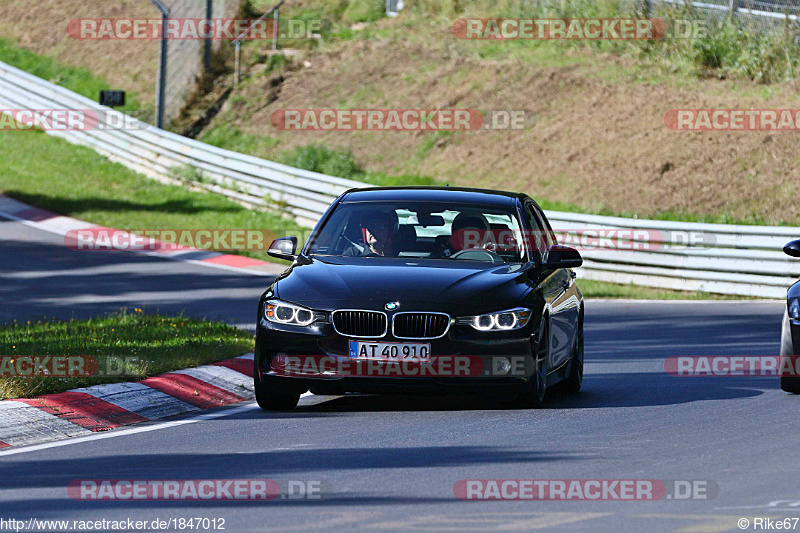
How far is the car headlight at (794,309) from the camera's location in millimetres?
10391

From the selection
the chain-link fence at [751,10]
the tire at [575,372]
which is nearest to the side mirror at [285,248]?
the tire at [575,372]

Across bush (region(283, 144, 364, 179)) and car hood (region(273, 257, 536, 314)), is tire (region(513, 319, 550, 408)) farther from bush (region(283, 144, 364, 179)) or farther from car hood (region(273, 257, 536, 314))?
bush (region(283, 144, 364, 179))

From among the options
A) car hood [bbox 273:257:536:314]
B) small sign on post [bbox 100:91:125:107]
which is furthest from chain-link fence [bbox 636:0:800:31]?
car hood [bbox 273:257:536:314]

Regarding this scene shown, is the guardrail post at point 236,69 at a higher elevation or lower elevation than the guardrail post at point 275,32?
lower

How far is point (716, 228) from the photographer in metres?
21.0

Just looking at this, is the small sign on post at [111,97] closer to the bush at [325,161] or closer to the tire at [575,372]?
the bush at [325,161]

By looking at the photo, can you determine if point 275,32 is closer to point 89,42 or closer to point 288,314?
point 89,42

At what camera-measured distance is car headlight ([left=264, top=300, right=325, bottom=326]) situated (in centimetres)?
902

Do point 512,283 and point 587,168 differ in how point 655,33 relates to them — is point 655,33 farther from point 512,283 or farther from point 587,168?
point 512,283

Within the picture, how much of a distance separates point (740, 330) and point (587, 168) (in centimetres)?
1251

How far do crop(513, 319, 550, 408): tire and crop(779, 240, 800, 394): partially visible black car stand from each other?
209cm

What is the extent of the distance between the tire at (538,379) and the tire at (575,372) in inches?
40.2

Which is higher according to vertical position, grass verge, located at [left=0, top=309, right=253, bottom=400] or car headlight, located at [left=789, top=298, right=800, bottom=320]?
car headlight, located at [left=789, top=298, right=800, bottom=320]

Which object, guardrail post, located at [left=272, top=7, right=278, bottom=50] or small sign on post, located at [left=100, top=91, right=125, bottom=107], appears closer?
small sign on post, located at [left=100, top=91, right=125, bottom=107]
